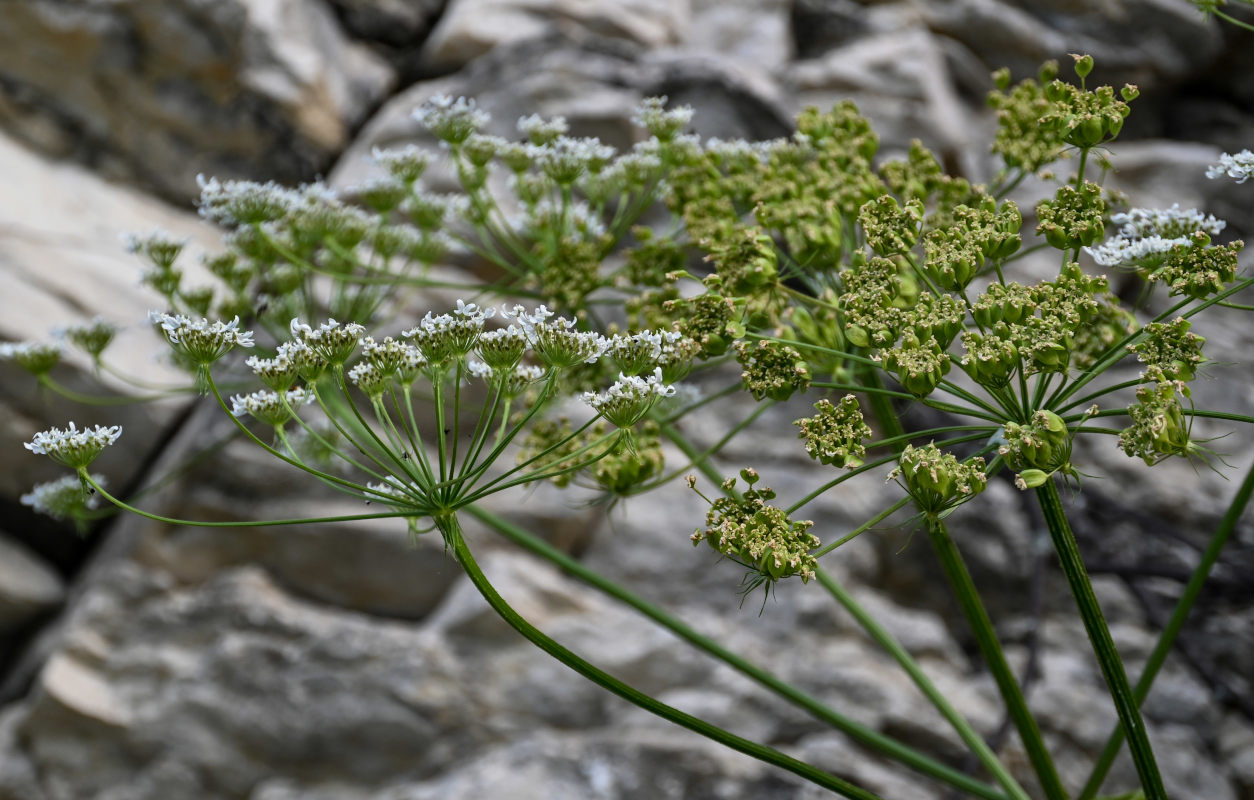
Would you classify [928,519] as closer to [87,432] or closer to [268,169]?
[87,432]

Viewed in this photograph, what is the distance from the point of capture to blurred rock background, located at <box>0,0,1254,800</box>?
9.77ft

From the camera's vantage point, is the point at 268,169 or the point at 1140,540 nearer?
the point at 1140,540

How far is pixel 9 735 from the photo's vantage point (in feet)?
10.3

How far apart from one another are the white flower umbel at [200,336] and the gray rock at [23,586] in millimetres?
3026

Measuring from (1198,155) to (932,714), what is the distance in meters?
2.99

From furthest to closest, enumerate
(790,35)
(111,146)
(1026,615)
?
(790,35) < (111,146) < (1026,615)

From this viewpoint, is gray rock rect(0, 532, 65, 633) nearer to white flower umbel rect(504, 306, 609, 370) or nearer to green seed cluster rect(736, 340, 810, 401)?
white flower umbel rect(504, 306, 609, 370)

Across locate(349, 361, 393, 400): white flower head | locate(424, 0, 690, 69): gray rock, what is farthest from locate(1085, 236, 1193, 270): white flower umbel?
locate(424, 0, 690, 69): gray rock

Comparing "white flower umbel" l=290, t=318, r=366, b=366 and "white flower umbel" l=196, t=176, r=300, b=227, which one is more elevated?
"white flower umbel" l=196, t=176, r=300, b=227

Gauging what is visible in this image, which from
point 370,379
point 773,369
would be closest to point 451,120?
point 370,379

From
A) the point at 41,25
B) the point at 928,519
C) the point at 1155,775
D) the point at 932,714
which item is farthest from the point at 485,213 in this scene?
the point at 41,25

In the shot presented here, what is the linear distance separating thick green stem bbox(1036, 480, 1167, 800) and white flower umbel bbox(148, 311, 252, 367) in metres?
0.91

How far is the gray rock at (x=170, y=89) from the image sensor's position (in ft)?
12.5

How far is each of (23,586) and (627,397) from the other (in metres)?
3.37
